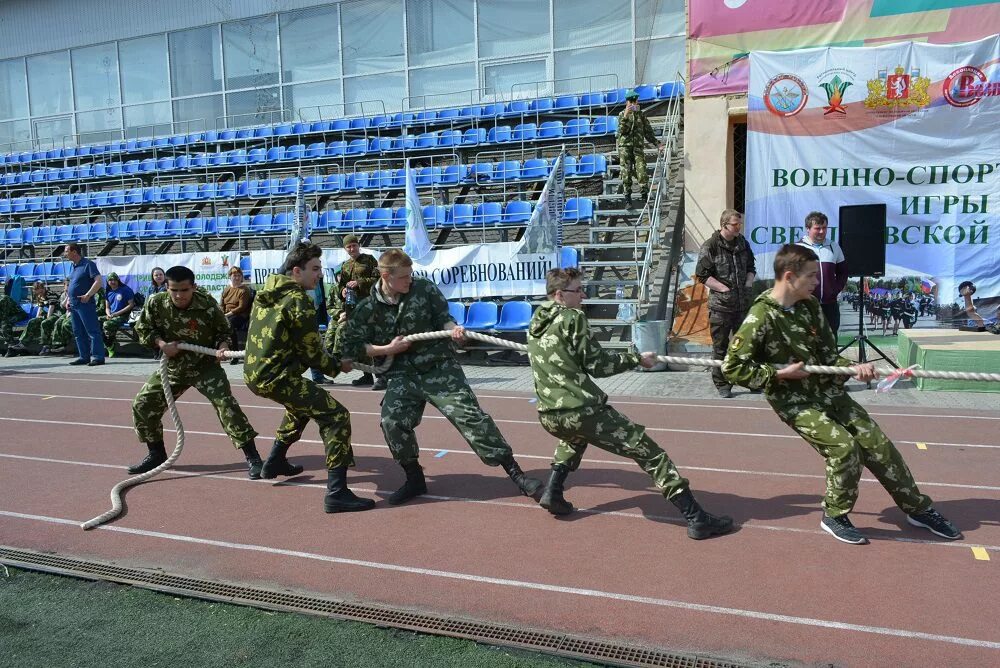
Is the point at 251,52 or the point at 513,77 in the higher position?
the point at 251,52

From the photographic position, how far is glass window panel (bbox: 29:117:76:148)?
89.0 feet

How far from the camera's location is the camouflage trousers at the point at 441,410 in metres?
5.63

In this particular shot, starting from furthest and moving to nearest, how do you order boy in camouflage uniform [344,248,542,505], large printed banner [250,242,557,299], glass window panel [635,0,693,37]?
glass window panel [635,0,693,37] < large printed banner [250,242,557,299] < boy in camouflage uniform [344,248,542,505]

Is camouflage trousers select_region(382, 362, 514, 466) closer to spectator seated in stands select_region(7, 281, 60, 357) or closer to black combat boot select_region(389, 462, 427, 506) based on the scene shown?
black combat boot select_region(389, 462, 427, 506)

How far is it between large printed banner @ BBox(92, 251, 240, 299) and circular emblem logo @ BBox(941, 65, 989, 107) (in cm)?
1257

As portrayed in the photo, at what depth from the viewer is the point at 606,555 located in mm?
4895

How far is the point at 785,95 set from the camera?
40.0 ft

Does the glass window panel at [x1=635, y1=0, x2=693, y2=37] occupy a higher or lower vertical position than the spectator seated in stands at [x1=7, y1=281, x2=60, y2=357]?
higher

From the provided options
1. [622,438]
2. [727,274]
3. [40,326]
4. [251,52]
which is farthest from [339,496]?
[251,52]

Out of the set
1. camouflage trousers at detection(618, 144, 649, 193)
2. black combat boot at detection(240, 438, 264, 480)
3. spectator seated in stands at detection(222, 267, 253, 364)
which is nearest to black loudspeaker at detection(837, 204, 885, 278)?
camouflage trousers at detection(618, 144, 649, 193)

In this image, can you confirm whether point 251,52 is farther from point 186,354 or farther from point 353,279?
point 186,354

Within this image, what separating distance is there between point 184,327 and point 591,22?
15632mm

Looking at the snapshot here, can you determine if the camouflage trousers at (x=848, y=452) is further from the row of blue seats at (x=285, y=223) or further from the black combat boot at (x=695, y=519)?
the row of blue seats at (x=285, y=223)

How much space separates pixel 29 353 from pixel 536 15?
45.6 ft
